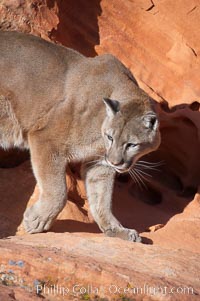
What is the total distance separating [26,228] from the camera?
6.02 meters

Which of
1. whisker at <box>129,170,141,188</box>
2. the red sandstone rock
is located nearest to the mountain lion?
the red sandstone rock

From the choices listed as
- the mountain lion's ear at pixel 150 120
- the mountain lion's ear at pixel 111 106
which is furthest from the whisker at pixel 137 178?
the mountain lion's ear at pixel 111 106

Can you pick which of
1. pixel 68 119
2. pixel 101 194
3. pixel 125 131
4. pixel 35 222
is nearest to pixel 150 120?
pixel 125 131

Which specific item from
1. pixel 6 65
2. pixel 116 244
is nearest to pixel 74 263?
pixel 116 244

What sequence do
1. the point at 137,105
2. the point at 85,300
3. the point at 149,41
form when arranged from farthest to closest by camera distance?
the point at 149,41 → the point at 137,105 → the point at 85,300

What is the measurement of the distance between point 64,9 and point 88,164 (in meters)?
2.36

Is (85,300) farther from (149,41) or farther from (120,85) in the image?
(149,41)

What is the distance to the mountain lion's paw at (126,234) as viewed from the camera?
596cm

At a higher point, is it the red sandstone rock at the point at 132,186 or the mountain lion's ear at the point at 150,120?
the mountain lion's ear at the point at 150,120

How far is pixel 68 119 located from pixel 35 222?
1002 mm

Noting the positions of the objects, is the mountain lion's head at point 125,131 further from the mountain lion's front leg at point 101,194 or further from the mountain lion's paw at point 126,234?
the mountain lion's paw at point 126,234

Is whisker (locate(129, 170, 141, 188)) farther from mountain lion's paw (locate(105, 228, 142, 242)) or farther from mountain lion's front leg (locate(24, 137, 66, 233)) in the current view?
mountain lion's front leg (locate(24, 137, 66, 233))

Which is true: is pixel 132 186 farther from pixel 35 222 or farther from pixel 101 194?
pixel 35 222

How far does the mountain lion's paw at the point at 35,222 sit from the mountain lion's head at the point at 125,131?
0.79m
